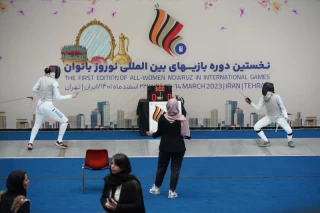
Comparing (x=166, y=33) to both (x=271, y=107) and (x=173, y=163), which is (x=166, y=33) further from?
(x=173, y=163)

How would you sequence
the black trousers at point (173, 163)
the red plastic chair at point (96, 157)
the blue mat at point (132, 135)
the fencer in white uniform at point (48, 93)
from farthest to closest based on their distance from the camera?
the blue mat at point (132, 135) < the fencer in white uniform at point (48, 93) < the red plastic chair at point (96, 157) < the black trousers at point (173, 163)

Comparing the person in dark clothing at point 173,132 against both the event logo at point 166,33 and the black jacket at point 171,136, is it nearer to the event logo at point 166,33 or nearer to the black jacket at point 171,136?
the black jacket at point 171,136

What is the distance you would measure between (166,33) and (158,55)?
1.77 ft

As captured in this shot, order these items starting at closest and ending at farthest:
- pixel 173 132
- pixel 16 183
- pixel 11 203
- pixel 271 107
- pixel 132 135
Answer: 1. pixel 11 203
2. pixel 16 183
3. pixel 173 132
4. pixel 271 107
5. pixel 132 135

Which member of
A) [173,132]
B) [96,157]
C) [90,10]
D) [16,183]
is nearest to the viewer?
[16,183]

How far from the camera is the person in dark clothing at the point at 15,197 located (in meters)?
4.81

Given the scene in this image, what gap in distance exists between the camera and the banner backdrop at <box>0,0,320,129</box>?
1285 cm

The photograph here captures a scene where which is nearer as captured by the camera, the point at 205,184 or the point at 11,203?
the point at 11,203

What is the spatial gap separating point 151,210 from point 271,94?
471 centimetres

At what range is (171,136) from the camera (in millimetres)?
7648

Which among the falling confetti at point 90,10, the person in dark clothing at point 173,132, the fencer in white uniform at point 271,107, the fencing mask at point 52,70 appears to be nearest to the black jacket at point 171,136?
the person in dark clothing at point 173,132

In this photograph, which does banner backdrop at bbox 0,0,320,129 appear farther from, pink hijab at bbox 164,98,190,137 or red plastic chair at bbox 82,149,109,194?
pink hijab at bbox 164,98,190,137

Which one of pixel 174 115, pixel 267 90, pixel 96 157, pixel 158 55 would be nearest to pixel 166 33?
pixel 158 55

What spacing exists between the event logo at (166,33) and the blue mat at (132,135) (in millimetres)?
1995
